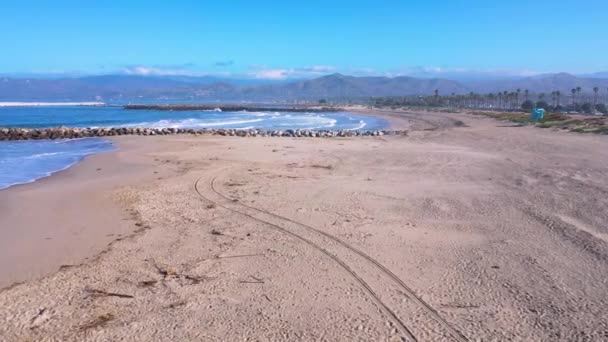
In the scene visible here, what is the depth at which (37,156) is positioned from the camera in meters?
20.6

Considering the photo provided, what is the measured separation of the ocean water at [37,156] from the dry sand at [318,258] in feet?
7.05

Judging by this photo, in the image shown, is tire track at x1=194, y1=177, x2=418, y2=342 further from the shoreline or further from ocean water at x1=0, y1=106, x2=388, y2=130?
ocean water at x1=0, y1=106, x2=388, y2=130

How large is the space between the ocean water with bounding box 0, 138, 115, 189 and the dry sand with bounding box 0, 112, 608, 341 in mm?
2147

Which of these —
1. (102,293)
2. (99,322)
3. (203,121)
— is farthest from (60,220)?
(203,121)

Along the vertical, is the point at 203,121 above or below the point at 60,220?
above

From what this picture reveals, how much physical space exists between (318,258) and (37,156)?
18.2 m

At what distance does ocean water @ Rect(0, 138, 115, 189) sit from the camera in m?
15.2

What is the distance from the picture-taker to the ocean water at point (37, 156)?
15.2 m

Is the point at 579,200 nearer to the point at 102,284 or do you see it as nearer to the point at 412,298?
the point at 412,298

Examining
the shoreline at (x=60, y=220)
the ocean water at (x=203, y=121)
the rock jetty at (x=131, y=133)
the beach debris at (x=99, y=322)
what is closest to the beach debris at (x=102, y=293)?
the beach debris at (x=99, y=322)

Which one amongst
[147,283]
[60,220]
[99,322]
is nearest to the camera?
[99,322]

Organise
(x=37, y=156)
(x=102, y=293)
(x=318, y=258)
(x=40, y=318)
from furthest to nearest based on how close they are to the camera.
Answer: (x=37, y=156)
(x=318, y=258)
(x=102, y=293)
(x=40, y=318)

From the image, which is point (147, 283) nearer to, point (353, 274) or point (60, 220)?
point (353, 274)

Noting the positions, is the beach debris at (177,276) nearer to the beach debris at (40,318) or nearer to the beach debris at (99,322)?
the beach debris at (99,322)
